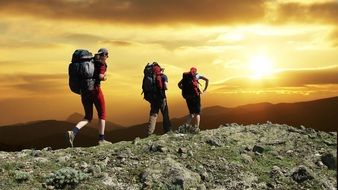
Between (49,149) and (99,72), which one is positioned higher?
(99,72)

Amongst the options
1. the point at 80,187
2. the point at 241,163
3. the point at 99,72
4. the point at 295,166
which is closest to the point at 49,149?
the point at 99,72

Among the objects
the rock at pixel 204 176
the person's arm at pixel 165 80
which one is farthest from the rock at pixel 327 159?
the person's arm at pixel 165 80

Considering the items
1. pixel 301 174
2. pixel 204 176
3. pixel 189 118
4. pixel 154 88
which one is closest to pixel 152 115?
pixel 154 88

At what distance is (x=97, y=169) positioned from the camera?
44.1 ft

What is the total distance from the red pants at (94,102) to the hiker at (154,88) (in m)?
2.36

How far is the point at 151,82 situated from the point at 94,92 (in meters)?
2.57

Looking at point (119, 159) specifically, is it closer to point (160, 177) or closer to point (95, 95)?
point (160, 177)

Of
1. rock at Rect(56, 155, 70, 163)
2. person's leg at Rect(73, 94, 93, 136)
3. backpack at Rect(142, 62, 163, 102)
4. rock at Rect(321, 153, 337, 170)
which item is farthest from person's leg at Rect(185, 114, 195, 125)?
rock at Rect(56, 155, 70, 163)

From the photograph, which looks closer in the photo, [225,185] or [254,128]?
[225,185]

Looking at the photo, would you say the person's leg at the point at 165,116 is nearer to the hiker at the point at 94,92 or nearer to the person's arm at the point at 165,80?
the person's arm at the point at 165,80

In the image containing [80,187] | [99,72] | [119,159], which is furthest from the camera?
[99,72]

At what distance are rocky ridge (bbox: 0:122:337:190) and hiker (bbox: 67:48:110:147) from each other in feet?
2.30

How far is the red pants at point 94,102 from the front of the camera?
53.1ft

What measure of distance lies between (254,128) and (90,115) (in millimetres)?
5615
